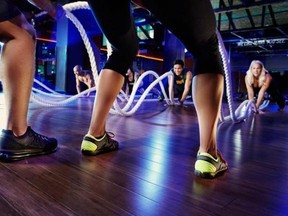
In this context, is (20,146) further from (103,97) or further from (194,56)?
(194,56)

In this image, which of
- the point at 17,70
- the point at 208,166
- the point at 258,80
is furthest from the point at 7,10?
the point at 258,80

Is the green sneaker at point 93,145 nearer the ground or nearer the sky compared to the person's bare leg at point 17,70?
nearer the ground

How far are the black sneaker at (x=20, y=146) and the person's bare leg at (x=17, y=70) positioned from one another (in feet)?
0.08

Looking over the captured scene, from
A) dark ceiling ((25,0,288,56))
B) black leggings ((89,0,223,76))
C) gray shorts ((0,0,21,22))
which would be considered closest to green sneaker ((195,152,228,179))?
black leggings ((89,0,223,76))

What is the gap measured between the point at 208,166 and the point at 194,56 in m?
0.35

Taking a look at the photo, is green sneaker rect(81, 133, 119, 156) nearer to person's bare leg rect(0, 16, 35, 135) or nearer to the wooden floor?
the wooden floor

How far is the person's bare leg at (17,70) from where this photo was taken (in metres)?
0.92

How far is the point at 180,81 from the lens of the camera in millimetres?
4410

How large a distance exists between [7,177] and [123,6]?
0.65 m

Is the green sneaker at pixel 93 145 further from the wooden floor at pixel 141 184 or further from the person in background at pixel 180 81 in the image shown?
the person in background at pixel 180 81

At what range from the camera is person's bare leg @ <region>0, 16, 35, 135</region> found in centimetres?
92

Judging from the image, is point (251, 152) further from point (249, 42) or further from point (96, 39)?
point (249, 42)

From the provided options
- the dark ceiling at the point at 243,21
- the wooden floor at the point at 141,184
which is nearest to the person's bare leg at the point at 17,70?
the wooden floor at the point at 141,184

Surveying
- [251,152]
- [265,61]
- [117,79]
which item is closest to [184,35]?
[117,79]
